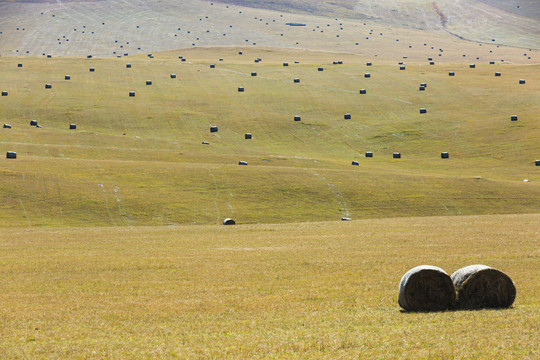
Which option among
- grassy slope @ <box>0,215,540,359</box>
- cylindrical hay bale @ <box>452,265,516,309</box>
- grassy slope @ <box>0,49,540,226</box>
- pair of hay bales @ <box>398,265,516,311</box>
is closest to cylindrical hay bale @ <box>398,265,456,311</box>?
pair of hay bales @ <box>398,265,516,311</box>

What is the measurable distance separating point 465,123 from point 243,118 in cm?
3197

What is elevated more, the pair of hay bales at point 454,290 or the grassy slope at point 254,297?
the pair of hay bales at point 454,290

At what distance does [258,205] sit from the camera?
2458 inches

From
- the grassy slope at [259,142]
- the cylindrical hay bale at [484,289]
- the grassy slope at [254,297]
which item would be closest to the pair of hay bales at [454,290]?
the cylindrical hay bale at [484,289]

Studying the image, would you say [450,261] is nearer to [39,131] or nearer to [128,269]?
[128,269]

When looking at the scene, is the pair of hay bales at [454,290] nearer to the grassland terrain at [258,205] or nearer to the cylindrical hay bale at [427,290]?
the cylindrical hay bale at [427,290]

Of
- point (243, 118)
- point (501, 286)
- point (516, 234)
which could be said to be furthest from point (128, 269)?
point (243, 118)

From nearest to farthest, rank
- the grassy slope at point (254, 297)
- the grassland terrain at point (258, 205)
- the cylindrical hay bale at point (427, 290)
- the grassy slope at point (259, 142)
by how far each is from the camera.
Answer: the grassy slope at point (254, 297) → the grassland terrain at point (258, 205) → the cylindrical hay bale at point (427, 290) → the grassy slope at point (259, 142)

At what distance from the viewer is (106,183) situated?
64750 millimetres

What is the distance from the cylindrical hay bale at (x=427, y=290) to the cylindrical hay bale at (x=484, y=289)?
0.33m

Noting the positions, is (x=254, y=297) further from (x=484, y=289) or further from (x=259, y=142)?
(x=259, y=142)

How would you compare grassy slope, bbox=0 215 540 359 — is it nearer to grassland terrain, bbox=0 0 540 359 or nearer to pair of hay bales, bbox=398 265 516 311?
grassland terrain, bbox=0 0 540 359

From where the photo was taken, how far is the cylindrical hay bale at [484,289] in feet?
64.4

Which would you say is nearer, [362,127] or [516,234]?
[516,234]
